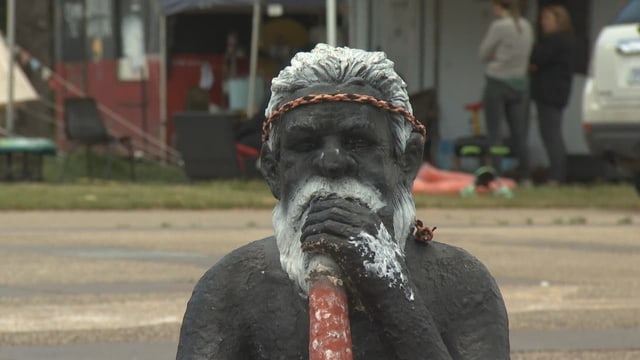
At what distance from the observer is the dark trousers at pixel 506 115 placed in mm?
17812

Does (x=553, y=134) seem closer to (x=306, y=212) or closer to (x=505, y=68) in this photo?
(x=505, y=68)

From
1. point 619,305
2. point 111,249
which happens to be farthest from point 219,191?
point 619,305

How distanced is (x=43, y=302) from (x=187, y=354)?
5626 mm

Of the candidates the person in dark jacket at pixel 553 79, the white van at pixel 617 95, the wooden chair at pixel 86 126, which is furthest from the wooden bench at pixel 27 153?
the white van at pixel 617 95

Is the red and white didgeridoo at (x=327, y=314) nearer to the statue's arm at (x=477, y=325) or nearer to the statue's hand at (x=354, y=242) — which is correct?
the statue's hand at (x=354, y=242)

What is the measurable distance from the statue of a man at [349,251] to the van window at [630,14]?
12728mm

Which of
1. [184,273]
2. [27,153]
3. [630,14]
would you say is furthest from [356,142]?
[27,153]

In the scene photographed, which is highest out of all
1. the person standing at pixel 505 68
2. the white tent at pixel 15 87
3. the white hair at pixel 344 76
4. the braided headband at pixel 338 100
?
the white hair at pixel 344 76

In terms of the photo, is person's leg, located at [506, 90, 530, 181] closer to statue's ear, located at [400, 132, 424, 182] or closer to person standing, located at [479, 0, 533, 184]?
person standing, located at [479, 0, 533, 184]

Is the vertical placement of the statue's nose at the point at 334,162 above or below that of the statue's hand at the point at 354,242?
above

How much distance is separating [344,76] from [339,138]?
11 cm

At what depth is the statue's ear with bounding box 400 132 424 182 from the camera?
9.11 ft

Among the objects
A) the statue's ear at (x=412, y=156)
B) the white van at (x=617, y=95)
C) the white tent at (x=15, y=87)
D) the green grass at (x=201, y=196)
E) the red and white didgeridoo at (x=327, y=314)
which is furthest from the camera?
the white tent at (x=15, y=87)

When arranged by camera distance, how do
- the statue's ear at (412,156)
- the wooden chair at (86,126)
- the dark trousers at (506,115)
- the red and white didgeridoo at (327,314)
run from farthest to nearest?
the wooden chair at (86,126), the dark trousers at (506,115), the statue's ear at (412,156), the red and white didgeridoo at (327,314)
